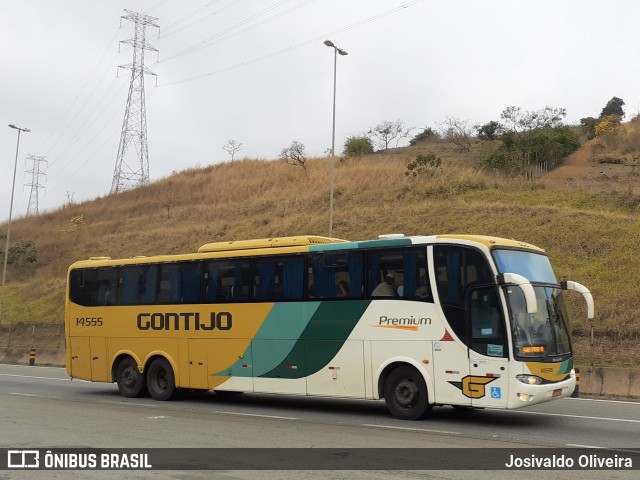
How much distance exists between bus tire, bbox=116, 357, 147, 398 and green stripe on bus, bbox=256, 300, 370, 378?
4666 millimetres

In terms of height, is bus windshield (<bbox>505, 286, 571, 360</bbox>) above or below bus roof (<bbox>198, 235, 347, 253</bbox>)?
below

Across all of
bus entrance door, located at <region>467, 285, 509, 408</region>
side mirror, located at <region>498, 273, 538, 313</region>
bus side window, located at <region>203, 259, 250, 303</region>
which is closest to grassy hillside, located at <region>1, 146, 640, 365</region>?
bus entrance door, located at <region>467, 285, 509, 408</region>

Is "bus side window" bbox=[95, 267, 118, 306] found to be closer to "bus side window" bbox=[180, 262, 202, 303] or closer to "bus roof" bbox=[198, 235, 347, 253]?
"bus side window" bbox=[180, 262, 202, 303]

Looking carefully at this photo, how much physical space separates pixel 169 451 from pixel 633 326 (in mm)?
16432

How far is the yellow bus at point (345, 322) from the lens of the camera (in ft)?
38.9

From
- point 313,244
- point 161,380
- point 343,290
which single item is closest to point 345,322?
point 343,290

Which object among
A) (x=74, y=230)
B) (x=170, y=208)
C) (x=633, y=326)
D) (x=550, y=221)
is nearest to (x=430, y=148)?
(x=170, y=208)

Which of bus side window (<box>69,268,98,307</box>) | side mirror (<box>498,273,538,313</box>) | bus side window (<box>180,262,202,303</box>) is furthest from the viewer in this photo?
bus side window (<box>69,268,98,307</box>)

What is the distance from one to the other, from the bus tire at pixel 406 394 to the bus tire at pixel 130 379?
7.19m

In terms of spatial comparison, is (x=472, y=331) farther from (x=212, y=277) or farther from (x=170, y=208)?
Answer: (x=170, y=208)

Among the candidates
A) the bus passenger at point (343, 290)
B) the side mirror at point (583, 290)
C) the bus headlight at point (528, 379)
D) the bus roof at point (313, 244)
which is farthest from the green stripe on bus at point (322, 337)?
the side mirror at point (583, 290)

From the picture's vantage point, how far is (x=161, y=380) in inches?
673

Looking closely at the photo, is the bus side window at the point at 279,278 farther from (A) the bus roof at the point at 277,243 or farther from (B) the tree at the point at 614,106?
(B) the tree at the point at 614,106

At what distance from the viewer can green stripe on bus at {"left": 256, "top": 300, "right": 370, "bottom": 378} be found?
13641 mm
